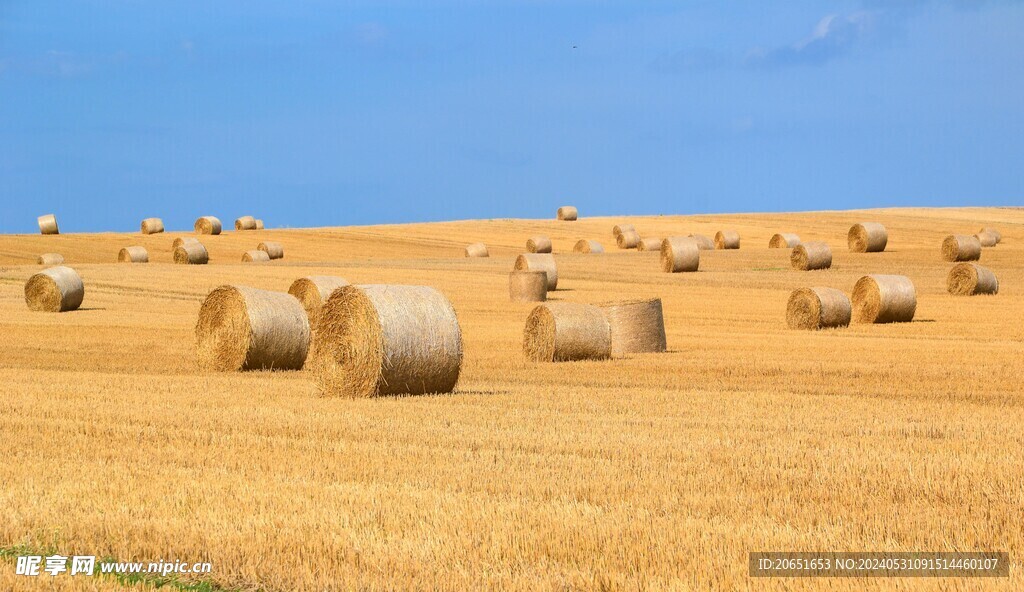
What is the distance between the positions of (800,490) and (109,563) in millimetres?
3808

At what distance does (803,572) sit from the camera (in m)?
5.30

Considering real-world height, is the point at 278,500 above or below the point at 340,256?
below

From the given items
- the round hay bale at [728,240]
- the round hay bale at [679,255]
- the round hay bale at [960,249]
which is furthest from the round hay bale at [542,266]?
the round hay bale at [728,240]

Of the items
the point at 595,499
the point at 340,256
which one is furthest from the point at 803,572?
the point at 340,256

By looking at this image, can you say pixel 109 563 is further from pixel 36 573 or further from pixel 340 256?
pixel 340 256

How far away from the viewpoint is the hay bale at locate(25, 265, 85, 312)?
26.5 metres

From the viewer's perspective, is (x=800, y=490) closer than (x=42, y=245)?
Yes

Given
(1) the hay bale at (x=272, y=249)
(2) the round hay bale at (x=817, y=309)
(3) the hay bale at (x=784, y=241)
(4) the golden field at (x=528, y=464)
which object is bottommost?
(4) the golden field at (x=528, y=464)

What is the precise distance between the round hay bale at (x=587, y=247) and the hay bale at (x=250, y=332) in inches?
1336

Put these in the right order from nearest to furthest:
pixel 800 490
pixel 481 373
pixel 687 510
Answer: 1. pixel 687 510
2. pixel 800 490
3. pixel 481 373

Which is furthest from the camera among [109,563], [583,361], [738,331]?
[738,331]

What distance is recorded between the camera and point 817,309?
2212cm

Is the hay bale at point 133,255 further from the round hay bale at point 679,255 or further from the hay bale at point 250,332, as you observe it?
the hay bale at point 250,332

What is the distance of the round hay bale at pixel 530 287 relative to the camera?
2898 centimetres
